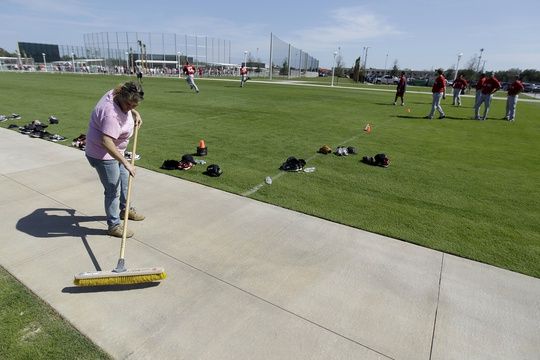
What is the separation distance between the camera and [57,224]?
443 cm

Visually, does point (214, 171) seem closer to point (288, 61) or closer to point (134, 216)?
point (134, 216)

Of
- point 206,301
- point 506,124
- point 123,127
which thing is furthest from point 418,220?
point 506,124

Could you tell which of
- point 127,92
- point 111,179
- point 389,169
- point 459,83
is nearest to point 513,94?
point 459,83

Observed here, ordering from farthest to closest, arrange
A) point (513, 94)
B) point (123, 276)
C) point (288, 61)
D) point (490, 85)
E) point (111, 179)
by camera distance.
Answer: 1. point (288, 61)
2. point (513, 94)
3. point (490, 85)
4. point (111, 179)
5. point (123, 276)

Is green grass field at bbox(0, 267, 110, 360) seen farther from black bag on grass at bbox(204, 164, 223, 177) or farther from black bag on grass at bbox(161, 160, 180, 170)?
black bag on grass at bbox(161, 160, 180, 170)

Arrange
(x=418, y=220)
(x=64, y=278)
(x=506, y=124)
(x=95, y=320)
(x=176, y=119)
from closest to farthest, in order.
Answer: (x=95, y=320)
(x=64, y=278)
(x=418, y=220)
(x=176, y=119)
(x=506, y=124)

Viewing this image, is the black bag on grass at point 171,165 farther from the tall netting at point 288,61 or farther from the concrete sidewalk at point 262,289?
the tall netting at point 288,61

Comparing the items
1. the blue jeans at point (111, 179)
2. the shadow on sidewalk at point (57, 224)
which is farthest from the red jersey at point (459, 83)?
the shadow on sidewalk at point (57, 224)

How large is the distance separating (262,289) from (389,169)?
5.20 metres

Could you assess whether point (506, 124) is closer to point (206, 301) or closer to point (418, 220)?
point (418, 220)

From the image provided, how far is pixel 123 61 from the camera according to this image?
74.0m

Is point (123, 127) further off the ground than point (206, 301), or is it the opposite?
point (123, 127)

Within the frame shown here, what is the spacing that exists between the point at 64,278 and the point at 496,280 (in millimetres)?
4518

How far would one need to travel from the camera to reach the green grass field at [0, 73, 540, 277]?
471cm
